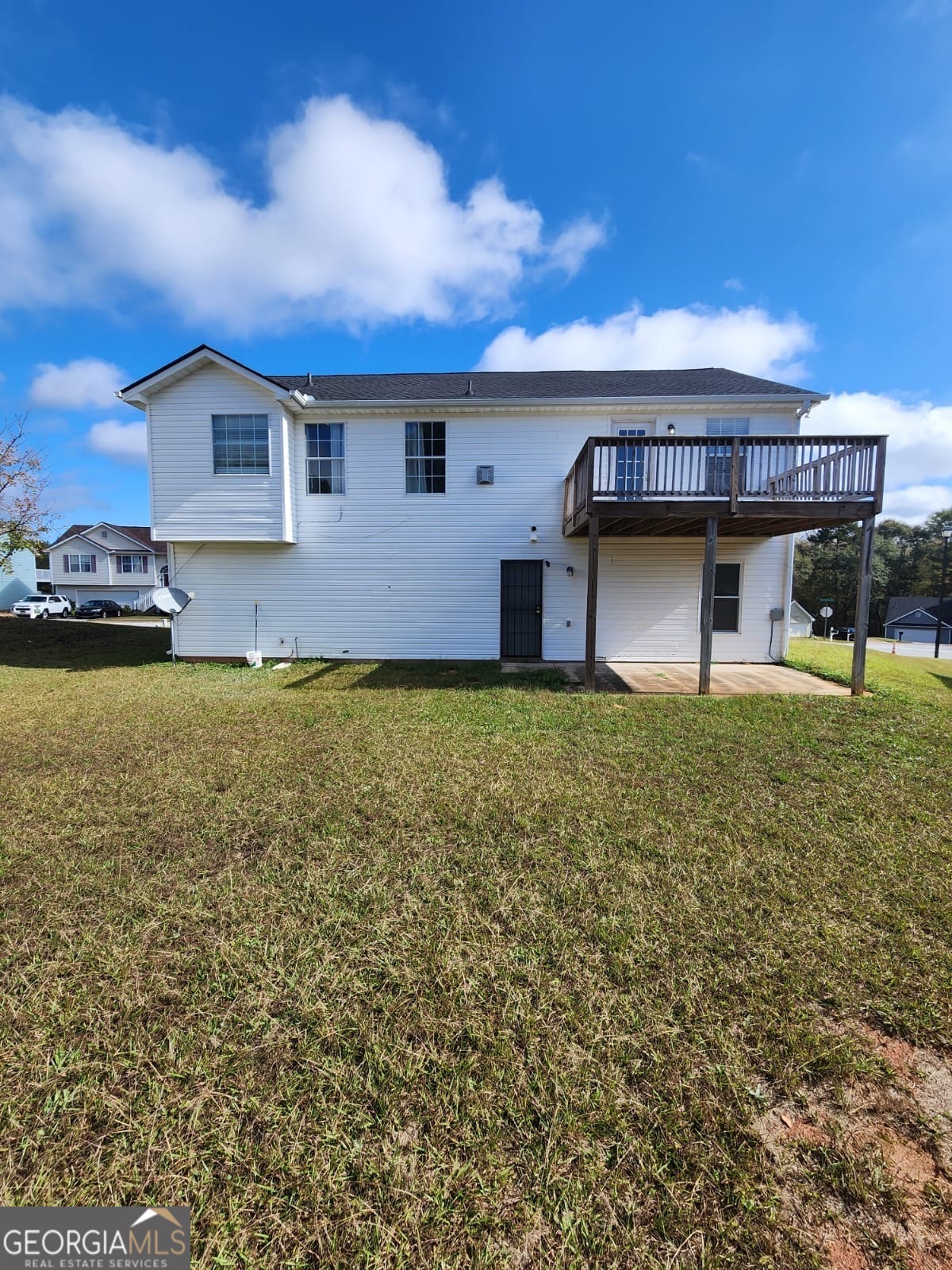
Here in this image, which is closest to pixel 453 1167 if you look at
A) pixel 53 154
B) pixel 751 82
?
pixel 751 82

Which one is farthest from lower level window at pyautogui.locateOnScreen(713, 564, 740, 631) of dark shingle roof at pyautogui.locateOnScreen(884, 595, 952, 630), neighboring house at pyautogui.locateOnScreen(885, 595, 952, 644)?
dark shingle roof at pyautogui.locateOnScreen(884, 595, 952, 630)

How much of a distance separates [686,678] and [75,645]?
52.7 ft

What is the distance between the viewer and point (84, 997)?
213 centimetres

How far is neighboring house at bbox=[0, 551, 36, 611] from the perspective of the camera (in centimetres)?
3155

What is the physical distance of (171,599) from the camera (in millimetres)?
10375

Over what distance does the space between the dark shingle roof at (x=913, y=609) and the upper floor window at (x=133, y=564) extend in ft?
217

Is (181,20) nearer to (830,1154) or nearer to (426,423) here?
(426,423)

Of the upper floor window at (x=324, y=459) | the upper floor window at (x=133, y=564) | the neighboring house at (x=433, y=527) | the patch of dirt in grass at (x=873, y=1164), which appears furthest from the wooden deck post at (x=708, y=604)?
the upper floor window at (x=133, y=564)

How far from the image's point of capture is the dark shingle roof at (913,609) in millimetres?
47344

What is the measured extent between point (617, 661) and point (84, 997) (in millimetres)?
9776

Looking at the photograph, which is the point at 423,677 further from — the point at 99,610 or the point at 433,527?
the point at 99,610

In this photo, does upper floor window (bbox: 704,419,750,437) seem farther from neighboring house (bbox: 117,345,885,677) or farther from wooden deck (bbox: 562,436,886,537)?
wooden deck (bbox: 562,436,886,537)

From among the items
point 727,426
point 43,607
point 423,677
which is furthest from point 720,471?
point 43,607

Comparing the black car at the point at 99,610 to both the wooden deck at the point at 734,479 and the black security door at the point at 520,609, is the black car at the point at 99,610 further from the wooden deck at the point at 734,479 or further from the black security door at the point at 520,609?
the wooden deck at the point at 734,479
